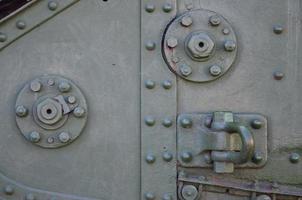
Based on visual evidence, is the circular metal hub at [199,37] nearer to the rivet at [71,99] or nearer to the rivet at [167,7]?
the rivet at [167,7]

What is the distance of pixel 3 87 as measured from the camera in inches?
70.3

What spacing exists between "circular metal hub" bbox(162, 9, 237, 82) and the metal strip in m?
0.04

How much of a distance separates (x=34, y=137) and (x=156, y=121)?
0.41 metres

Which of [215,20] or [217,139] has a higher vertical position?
[215,20]

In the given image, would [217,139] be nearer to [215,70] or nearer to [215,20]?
[215,70]

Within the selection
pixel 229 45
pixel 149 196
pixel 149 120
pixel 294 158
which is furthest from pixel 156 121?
pixel 294 158

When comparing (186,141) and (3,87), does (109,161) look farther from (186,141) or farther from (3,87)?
(3,87)

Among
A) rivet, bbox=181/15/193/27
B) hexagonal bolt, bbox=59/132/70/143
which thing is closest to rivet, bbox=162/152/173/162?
hexagonal bolt, bbox=59/132/70/143

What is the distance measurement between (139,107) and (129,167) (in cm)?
21

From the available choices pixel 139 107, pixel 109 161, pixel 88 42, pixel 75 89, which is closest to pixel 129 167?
pixel 109 161

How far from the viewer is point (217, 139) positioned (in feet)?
5.63

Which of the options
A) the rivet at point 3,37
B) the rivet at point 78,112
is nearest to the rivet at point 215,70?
the rivet at point 78,112

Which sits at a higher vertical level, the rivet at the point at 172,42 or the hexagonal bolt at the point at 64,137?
the rivet at the point at 172,42

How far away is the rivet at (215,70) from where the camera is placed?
1.75 metres
